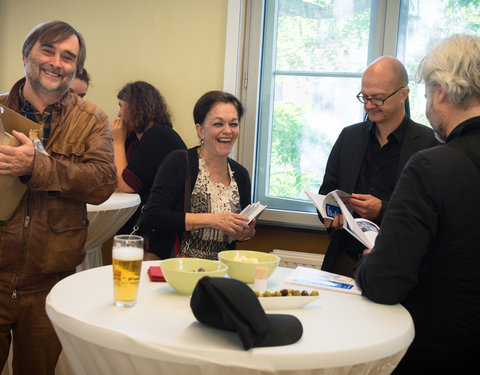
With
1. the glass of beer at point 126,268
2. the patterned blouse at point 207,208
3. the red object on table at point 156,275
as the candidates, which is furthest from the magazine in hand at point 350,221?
the glass of beer at point 126,268

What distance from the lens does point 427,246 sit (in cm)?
138

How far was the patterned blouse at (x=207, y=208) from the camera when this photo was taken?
7.68ft

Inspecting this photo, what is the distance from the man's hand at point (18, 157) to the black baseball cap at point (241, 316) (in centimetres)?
89

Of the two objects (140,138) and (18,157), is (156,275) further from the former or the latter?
(140,138)

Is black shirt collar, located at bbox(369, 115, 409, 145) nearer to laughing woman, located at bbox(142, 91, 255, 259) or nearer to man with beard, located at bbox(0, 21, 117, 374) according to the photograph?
laughing woman, located at bbox(142, 91, 255, 259)

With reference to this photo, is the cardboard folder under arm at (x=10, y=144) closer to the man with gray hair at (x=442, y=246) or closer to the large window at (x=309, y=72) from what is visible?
the man with gray hair at (x=442, y=246)

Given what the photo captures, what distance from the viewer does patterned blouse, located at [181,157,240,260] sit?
2342 millimetres

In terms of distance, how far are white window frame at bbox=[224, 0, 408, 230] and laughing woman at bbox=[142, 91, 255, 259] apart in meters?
0.92

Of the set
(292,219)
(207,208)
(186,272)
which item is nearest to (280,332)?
(186,272)

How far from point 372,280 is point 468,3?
93.8 inches

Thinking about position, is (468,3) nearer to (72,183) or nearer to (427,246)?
(427,246)

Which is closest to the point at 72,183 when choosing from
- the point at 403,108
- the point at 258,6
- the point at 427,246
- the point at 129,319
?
the point at 129,319

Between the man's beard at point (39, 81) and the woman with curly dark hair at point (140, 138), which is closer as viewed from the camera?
the man's beard at point (39, 81)

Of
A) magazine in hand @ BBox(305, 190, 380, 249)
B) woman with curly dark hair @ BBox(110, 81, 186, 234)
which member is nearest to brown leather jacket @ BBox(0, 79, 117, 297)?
magazine in hand @ BBox(305, 190, 380, 249)
